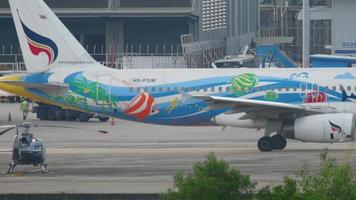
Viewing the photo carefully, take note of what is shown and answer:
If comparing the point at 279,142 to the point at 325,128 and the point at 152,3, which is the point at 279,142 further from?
the point at 152,3

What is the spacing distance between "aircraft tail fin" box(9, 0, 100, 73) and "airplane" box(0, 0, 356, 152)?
0.04 meters

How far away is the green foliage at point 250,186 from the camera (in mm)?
19047

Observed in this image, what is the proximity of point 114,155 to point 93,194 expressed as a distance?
12.8 m

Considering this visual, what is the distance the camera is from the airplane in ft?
133

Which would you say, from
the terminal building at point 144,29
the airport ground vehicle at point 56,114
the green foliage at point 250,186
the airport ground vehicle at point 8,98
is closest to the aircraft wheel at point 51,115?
the airport ground vehicle at point 56,114

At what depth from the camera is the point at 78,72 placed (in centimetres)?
4281

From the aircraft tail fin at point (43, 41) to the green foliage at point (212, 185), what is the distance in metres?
23.4

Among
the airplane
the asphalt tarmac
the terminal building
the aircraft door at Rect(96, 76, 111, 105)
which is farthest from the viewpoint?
the terminal building

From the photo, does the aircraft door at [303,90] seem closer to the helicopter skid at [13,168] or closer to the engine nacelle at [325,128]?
the engine nacelle at [325,128]

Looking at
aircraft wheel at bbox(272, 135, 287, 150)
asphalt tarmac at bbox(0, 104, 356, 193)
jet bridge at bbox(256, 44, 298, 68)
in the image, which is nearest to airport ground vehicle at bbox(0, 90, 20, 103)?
jet bridge at bbox(256, 44, 298, 68)

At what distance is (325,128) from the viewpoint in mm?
39000

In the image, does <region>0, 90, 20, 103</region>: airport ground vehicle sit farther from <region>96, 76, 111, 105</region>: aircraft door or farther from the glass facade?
<region>96, 76, 111, 105</region>: aircraft door

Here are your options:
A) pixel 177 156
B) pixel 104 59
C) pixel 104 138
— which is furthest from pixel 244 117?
pixel 104 59

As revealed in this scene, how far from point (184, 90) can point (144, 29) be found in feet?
200
